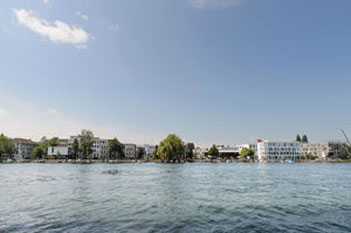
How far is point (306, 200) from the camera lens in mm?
15430

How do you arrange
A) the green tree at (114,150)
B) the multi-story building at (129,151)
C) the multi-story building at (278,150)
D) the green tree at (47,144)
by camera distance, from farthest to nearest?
the multi-story building at (129,151)
the multi-story building at (278,150)
the green tree at (47,144)
the green tree at (114,150)

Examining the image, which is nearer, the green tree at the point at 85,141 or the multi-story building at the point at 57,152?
the green tree at the point at 85,141

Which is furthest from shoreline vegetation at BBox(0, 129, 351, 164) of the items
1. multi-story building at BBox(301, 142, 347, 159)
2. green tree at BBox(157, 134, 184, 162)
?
multi-story building at BBox(301, 142, 347, 159)

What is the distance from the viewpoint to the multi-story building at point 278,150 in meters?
177

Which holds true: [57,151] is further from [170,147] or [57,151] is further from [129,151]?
[170,147]

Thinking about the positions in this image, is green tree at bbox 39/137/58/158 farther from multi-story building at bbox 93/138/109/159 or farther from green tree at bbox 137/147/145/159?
green tree at bbox 137/147/145/159

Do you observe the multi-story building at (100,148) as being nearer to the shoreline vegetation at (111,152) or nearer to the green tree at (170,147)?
the shoreline vegetation at (111,152)

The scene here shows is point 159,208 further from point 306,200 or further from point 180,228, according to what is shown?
point 306,200

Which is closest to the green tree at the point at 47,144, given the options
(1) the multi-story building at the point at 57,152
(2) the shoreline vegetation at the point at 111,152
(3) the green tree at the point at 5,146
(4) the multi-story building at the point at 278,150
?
(2) the shoreline vegetation at the point at 111,152

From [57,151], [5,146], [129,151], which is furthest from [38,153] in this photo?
[129,151]

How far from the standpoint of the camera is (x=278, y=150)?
18038 centimetres

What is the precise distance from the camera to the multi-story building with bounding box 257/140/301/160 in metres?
177

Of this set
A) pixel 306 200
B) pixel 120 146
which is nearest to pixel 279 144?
pixel 120 146

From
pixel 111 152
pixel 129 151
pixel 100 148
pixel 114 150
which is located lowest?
pixel 129 151
